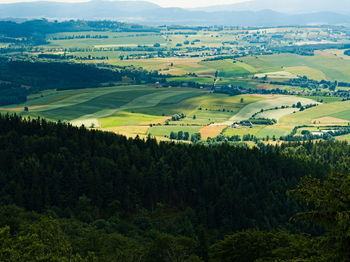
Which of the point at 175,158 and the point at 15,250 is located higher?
the point at 15,250

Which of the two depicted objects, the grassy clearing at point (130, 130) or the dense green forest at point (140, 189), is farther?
the grassy clearing at point (130, 130)

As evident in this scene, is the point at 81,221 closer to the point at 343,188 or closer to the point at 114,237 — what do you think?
the point at 114,237

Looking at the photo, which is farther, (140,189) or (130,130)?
(130,130)

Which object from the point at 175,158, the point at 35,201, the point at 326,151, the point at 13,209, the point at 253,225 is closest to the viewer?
the point at 13,209

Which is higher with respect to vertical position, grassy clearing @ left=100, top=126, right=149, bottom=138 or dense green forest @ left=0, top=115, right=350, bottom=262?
dense green forest @ left=0, top=115, right=350, bottom=262

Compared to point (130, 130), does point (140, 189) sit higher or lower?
higher

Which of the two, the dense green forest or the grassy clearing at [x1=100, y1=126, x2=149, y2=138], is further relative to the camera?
the grassy clearing at [x1=100, y1=126, x2=149, y2=138]

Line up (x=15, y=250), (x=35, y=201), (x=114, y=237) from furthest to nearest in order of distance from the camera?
(x=35, y=201)
(x=114, y=237)
(x=15, y=250)

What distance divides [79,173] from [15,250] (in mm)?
66489

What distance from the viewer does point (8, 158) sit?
105m

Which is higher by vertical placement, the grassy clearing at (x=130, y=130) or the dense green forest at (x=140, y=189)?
the dense green forest at (x=140, y=189)

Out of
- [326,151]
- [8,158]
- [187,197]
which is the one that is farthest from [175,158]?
[326,151]

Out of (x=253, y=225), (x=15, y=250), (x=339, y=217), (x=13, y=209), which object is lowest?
(x=253, y=225)

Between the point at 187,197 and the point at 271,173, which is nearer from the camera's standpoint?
the point at 187,197
